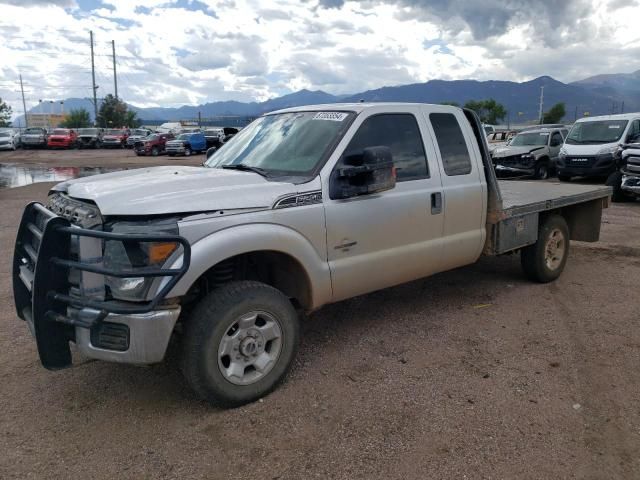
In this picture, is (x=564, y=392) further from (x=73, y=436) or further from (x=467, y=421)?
(x=73, y=436)

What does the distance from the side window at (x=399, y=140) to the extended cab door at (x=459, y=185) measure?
211 mm

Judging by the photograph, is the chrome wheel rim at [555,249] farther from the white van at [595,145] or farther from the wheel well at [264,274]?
the white van at [595,145]

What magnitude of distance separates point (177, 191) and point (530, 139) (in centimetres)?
1748

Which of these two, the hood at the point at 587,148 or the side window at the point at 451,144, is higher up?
the side window at the point at 451,144

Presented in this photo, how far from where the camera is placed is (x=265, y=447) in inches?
121

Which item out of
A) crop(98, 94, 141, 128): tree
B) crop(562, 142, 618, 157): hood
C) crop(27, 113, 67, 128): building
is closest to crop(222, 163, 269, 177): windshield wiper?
crop(562, 142, 618, 157): hood

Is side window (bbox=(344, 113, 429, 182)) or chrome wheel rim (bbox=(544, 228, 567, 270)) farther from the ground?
side window (bbox=(344, 113, 429, 182))

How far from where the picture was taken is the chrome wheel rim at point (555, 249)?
19.8 feet

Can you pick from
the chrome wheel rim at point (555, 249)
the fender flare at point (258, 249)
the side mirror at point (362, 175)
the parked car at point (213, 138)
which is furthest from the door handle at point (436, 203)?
the parked car at point (213, 138)

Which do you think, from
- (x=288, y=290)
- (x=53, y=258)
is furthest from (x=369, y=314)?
(x=53, y=258)

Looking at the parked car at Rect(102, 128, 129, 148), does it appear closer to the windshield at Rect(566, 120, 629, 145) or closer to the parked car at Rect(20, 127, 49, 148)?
the parked car at Rect(20, 127, 49, 148)

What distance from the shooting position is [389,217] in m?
4.20

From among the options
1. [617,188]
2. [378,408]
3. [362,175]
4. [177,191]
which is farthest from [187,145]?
[378,408]

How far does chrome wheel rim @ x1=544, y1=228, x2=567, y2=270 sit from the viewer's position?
602 centimetres
